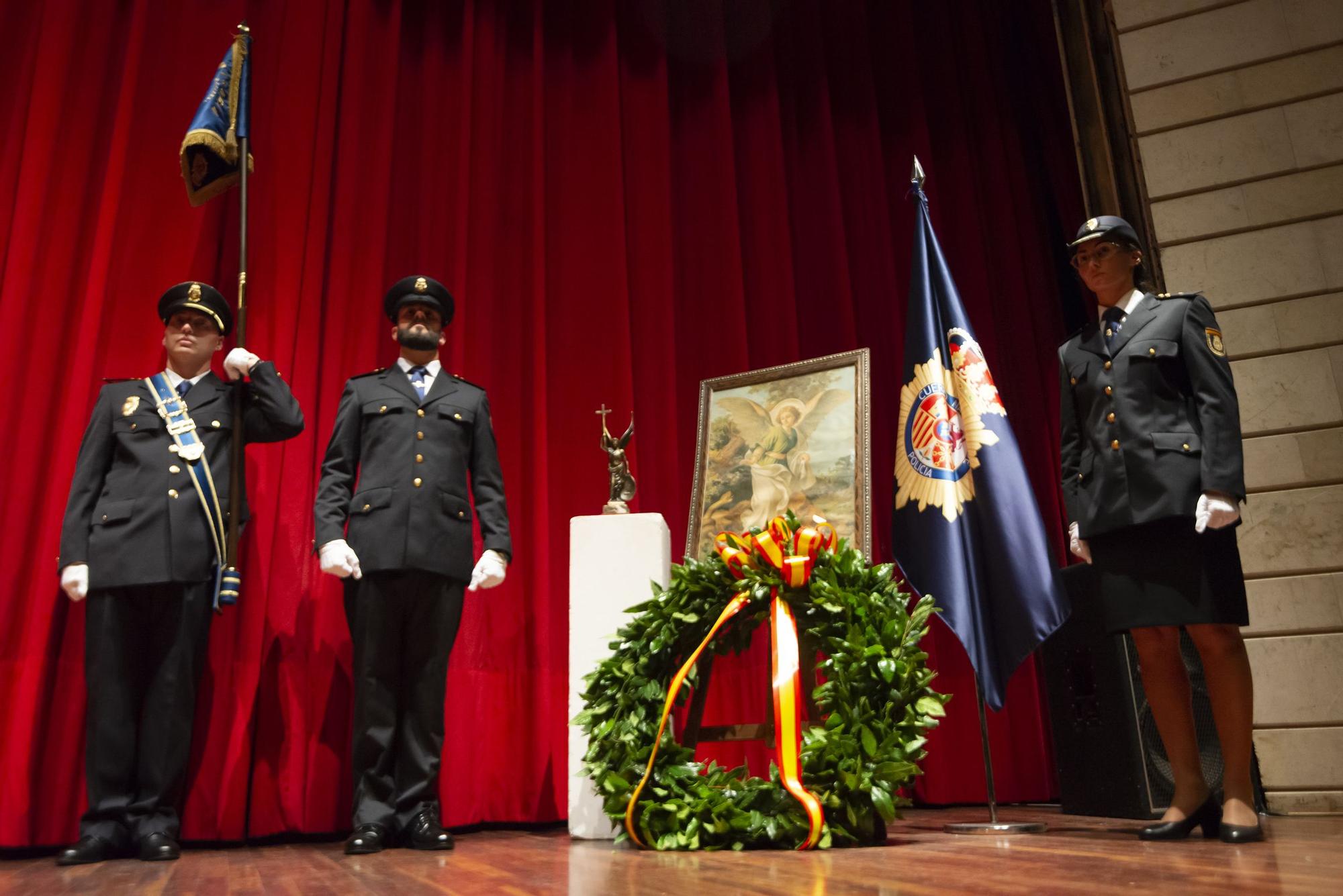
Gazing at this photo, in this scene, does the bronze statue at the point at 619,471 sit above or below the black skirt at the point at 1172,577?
above

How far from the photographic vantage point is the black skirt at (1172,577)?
7.93ft

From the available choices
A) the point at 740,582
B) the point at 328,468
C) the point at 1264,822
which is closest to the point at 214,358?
the point at 328,468

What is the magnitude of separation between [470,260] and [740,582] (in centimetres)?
192

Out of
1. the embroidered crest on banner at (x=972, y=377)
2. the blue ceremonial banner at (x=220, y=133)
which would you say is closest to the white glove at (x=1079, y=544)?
the embroidered crest on banner at (x=972, y=377)

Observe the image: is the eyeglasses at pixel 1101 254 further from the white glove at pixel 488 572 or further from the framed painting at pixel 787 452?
the white glove at pixel 488 572

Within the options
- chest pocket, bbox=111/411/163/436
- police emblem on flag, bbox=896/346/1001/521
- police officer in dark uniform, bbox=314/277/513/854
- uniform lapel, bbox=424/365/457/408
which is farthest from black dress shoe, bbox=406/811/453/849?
police emblem on flag, bbox=896/346/1001/521

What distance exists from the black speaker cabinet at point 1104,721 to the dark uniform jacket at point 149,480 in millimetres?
2542

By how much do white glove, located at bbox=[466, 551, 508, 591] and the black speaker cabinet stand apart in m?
1.78

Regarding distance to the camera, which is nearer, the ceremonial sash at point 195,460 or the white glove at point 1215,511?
the white glove at point 1215,511

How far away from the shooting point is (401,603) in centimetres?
300

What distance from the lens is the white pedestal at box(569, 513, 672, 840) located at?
323cm

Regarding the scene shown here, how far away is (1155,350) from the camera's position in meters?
2.59

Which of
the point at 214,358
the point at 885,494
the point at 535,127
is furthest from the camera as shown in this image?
the point at 885,494

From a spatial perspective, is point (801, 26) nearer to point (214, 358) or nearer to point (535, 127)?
point (535, 127)
